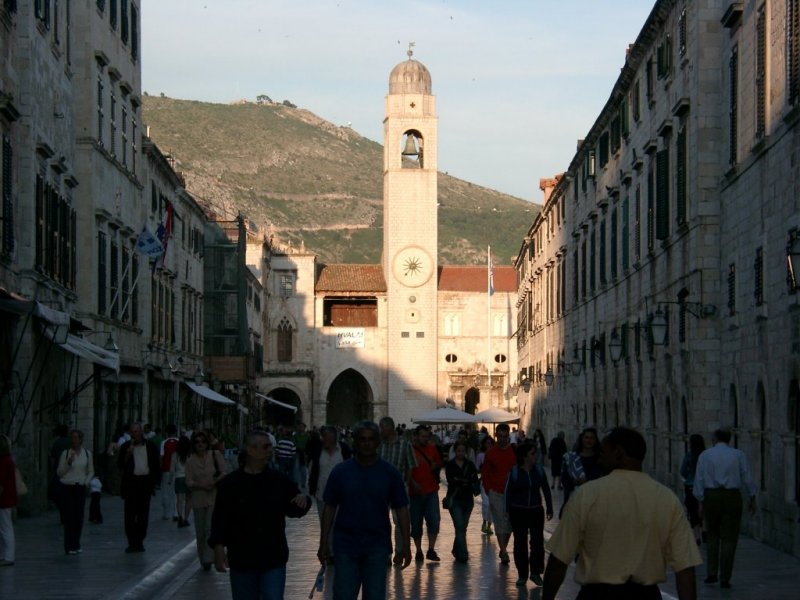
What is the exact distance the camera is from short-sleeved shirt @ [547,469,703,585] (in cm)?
754

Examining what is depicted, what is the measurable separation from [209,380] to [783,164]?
138 ft

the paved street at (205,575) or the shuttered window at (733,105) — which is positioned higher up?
the shuttered window at (733,105)

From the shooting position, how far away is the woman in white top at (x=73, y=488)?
20016mm

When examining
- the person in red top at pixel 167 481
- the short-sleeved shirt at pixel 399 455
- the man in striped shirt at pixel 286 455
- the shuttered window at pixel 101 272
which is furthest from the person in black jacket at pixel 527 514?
the shuttered window at pixel 101 272

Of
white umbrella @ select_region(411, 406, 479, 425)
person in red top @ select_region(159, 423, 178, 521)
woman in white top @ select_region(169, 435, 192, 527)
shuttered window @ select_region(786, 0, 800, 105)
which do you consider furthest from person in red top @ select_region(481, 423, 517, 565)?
A: white umbrella @ select_region(411, 406, 479, 425)

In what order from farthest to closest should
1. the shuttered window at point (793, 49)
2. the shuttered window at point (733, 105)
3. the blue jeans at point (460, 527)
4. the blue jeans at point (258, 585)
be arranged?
the shuttered window at point (733, 105) < the shuttered window at point (793, 49) < the blue jeans at point (460, 527) < the blue jeans at point (258, 585)

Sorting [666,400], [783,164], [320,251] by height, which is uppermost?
[320,251]

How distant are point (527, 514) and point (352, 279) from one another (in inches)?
3215

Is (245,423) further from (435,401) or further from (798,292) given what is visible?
(798,292)

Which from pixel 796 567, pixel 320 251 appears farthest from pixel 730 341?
pixel 320 251

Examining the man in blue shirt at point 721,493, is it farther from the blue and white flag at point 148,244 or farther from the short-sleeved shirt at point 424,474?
the blue and white flag at point 148,244

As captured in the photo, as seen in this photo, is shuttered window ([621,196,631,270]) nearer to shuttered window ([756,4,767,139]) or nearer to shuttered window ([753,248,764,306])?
shuttered window ([753,248,764,306])

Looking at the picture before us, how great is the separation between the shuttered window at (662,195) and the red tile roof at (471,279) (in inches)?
2634

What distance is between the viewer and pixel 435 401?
95.8m
